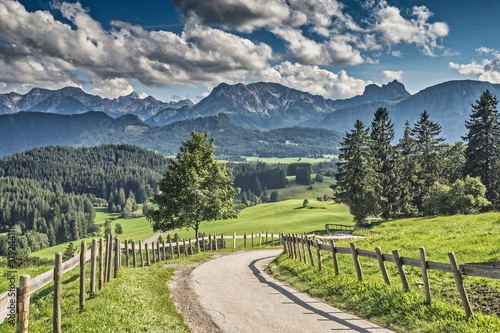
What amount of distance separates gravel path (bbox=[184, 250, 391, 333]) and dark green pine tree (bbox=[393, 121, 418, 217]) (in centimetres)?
4812

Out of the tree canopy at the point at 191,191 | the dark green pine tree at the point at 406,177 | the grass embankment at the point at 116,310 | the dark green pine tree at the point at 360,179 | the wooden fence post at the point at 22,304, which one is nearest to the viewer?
the wooden fence post at the point at 22,304

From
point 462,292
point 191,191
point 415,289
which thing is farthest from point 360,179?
point 462,292

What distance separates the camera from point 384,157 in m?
63.4

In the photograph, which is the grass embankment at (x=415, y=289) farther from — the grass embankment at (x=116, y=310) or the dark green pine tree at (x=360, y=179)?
the dark green pine tree at (x=360, y=179)

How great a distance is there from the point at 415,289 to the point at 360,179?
46652mm

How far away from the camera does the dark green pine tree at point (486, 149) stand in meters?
55.7

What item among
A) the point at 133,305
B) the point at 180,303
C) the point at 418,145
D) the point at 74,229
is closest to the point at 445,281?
the point at 180,303

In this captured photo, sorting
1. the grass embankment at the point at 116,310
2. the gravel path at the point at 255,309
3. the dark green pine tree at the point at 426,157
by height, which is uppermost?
the dark green pine tree at the point at 426,157

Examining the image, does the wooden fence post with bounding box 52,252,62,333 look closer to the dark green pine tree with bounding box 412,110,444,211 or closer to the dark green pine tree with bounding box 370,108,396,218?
the dark green pine tree with bounding box 370,108,396,218

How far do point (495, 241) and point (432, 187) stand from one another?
45369 millimetres

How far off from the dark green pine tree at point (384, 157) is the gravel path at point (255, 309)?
47818mm

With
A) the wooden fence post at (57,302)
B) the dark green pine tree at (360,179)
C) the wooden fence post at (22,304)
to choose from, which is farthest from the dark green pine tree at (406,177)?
the wooden fence post at (22,304)

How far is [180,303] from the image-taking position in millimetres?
13703

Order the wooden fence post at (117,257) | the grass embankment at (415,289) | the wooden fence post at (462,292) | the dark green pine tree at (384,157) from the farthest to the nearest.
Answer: the dark green pine tree at (384,157), the wooden fence post at (117,257), the grass embankment at (415,289), the wooden fence post at (462,292)
